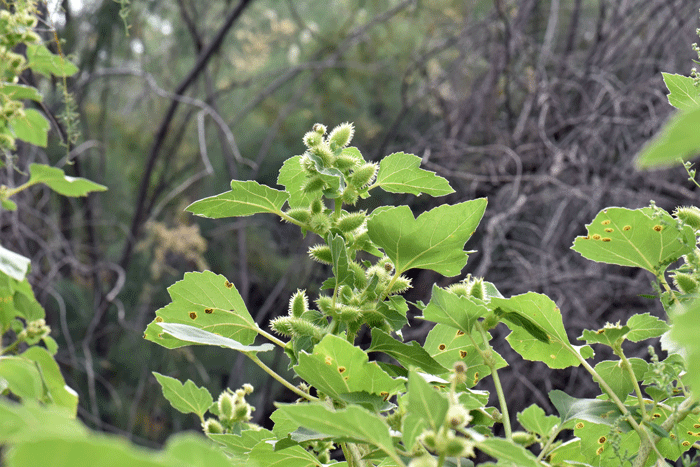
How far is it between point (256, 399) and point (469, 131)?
4.61 ft

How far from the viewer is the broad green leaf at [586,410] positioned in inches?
17.6

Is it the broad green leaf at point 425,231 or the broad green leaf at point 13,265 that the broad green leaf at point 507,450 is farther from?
the broad green leaf at point 13,265

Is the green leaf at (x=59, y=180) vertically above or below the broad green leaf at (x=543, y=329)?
above

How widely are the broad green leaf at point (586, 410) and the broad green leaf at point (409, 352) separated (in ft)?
0.44

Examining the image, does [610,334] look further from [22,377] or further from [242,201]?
[22,377]

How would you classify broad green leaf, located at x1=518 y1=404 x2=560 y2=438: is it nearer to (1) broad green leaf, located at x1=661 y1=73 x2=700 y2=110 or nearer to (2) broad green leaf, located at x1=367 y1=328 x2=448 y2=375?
(2) broad green leaf, located at x1=367 y1=328 x2=448 y2=375

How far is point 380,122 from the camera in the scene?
115 inches

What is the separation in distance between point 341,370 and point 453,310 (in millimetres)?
95

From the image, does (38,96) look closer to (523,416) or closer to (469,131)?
(523,416)

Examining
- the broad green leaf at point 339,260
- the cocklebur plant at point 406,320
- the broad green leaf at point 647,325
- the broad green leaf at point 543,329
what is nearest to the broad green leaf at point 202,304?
the cocklebur plant at point 406,320

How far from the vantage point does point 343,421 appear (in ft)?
0.88

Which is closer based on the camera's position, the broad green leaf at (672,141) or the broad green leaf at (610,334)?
the broad green leaf at (672,141)

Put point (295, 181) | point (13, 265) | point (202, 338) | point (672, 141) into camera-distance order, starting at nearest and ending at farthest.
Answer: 1. point (672, 141)
2. point (202, 338)
3. point (295, 181)
4. point (13, 265)

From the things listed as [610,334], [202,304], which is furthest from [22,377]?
[610,334]
